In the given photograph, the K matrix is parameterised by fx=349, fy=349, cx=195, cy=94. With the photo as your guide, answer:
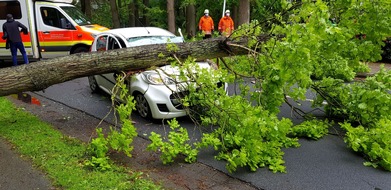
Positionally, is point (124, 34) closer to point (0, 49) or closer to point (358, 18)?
point (358, 18)

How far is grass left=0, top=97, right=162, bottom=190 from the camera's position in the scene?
4.16m

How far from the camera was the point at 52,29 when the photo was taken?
12.0 metres

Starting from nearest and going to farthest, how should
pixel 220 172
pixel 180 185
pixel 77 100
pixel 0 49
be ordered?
1. pixel 180 185
2. pixel 220 172
3. pixel 77 100
4. pixel 0 49

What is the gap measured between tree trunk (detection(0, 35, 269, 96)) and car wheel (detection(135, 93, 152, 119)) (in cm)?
66


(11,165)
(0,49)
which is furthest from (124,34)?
(0,49)

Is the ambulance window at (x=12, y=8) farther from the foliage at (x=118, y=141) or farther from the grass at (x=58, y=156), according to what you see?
the foliage at (x=118, y=141)

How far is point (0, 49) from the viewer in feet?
39.0

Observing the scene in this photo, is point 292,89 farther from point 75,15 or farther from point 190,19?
point 190,19

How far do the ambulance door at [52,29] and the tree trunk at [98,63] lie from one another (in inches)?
259

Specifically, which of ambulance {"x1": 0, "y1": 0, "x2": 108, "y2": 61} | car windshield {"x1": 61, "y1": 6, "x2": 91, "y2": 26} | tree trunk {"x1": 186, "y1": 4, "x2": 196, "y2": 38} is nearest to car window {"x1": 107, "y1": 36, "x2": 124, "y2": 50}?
ambulance {"x1": 0, "y1": 0, "x2": 108, "y2": 61}

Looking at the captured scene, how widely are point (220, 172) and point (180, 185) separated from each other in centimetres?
65

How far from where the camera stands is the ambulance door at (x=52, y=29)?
12.0 metres

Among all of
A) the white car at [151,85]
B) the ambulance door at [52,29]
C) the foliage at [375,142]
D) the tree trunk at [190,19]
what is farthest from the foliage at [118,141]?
the tree trunk at [190,19]

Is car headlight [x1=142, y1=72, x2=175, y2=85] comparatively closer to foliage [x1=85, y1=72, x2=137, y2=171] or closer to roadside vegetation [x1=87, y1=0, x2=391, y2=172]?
roadside vegetation [x1=87, y1=0, x2=391, y2=172]
